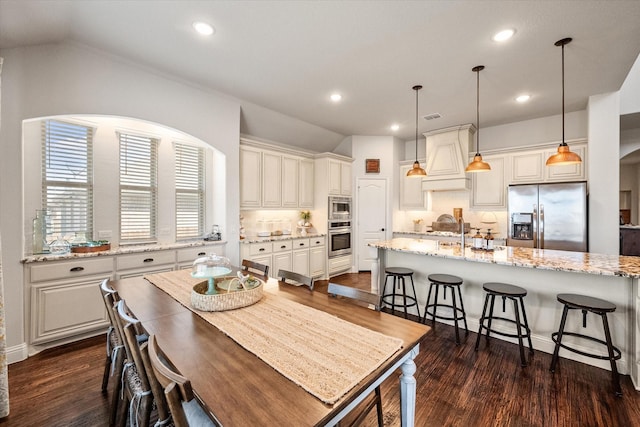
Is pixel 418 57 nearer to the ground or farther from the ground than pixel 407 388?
farther from the ground

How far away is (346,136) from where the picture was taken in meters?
5.95

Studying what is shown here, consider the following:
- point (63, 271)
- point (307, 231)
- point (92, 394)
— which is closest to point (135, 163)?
point (63, 271)

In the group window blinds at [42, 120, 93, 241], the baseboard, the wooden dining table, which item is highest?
window blinds at [42, 120, 93, 241]

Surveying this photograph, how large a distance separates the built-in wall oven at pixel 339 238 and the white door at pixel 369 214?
25cm

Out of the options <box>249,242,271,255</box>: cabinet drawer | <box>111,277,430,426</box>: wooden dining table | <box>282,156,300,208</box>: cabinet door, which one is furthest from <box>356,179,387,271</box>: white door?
<box>111,277,430,426</box>: wooden dining table

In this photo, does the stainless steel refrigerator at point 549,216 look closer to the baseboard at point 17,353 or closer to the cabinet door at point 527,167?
the cabinet door at point 527,167

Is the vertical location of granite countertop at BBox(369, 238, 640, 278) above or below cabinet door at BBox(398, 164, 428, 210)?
below

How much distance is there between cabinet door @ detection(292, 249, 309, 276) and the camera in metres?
4.79

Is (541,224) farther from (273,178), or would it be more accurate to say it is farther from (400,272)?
(273,178)

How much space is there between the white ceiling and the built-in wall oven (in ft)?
8.02

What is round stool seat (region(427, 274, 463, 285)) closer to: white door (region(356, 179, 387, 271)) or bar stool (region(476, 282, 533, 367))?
bar stool (region(476, 282, 533, 367))

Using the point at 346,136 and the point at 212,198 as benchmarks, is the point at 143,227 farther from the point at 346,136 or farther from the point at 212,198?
the point at 346,136

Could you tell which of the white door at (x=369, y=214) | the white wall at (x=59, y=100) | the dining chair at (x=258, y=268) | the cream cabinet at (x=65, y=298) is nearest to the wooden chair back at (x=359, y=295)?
the dining chair at (x=258, y=268)

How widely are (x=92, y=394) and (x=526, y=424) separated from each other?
3.03 metres
